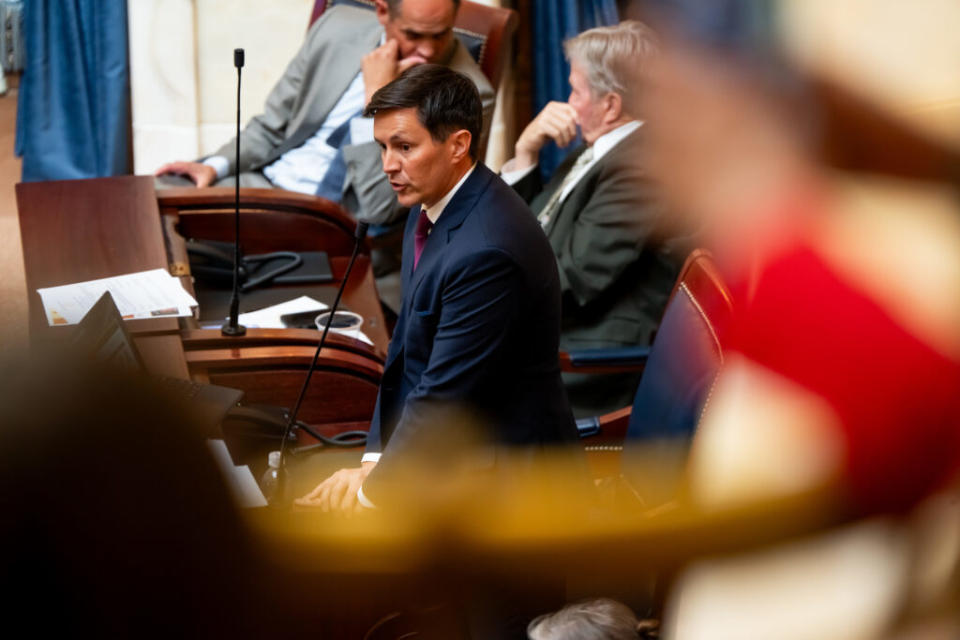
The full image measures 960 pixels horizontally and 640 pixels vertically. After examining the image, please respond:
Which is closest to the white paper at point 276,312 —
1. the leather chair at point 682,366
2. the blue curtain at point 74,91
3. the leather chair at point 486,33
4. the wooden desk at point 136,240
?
the wooden desk at point 136,240

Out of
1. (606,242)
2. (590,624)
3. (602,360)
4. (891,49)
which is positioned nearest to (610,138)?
(606,242)

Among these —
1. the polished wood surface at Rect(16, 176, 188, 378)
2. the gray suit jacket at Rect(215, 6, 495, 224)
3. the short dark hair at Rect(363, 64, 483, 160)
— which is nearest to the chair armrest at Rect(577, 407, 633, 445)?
the short dark hair at Rect(363, 64, 483, 160)

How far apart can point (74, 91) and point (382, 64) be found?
1809mm

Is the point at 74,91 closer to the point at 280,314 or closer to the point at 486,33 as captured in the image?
the point at 486,33

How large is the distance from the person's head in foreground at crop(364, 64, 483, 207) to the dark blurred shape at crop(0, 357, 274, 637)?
1138 mm

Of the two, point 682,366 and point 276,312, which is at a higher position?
point 682,366

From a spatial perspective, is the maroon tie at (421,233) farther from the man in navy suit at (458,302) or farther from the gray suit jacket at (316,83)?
the gray suit jacket at (316,83)

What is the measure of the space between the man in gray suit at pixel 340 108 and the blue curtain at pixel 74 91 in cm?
113

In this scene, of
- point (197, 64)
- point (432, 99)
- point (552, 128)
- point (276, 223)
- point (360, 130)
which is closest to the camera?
point (432, 99)

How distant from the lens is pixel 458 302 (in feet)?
4.51

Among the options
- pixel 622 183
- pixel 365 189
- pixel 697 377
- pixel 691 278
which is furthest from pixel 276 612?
pixel 365 189

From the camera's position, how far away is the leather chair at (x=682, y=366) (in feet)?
4.58

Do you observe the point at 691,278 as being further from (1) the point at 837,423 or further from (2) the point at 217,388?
(1) the point at 837,423

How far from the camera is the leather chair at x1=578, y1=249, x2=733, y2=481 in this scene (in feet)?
4.58
